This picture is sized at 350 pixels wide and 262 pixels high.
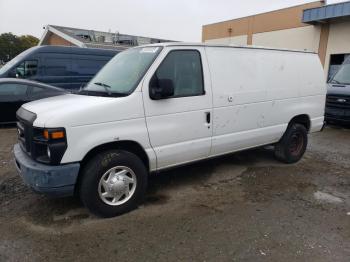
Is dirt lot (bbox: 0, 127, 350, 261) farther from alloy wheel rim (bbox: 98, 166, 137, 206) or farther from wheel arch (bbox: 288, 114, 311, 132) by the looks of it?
wheel arch (bbox: 288, 114, 311, 132)

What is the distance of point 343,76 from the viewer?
970cm

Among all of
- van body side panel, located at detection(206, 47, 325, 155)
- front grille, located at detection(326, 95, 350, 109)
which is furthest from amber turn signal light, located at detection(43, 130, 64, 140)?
front grille, located at detection(326, 95, 350, 109)

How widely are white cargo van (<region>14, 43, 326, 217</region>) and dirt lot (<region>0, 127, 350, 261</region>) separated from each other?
1.34ft

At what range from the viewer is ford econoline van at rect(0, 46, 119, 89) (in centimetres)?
987

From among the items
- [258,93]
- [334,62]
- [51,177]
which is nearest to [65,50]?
[258,93]

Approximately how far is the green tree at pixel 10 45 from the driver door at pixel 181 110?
6527 cm

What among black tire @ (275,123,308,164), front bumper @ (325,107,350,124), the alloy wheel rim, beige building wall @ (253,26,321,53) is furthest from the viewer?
beige building wall @ (253,26,321,53)

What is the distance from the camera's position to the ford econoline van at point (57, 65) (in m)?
9.87

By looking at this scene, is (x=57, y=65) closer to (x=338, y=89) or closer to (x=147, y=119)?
(x=147, y=119)

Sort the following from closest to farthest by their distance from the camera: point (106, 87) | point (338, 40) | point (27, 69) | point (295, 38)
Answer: point (106, 87)
point (27, 69)
point (338, 40)
point (295, 38)

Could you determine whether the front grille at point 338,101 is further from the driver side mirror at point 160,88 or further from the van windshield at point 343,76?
the driver side mirror at point 160,88

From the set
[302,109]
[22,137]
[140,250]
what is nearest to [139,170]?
[140,250]

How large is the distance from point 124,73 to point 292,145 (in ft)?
11.6

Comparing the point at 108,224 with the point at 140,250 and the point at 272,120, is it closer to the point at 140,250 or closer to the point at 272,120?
the point at 140,250
